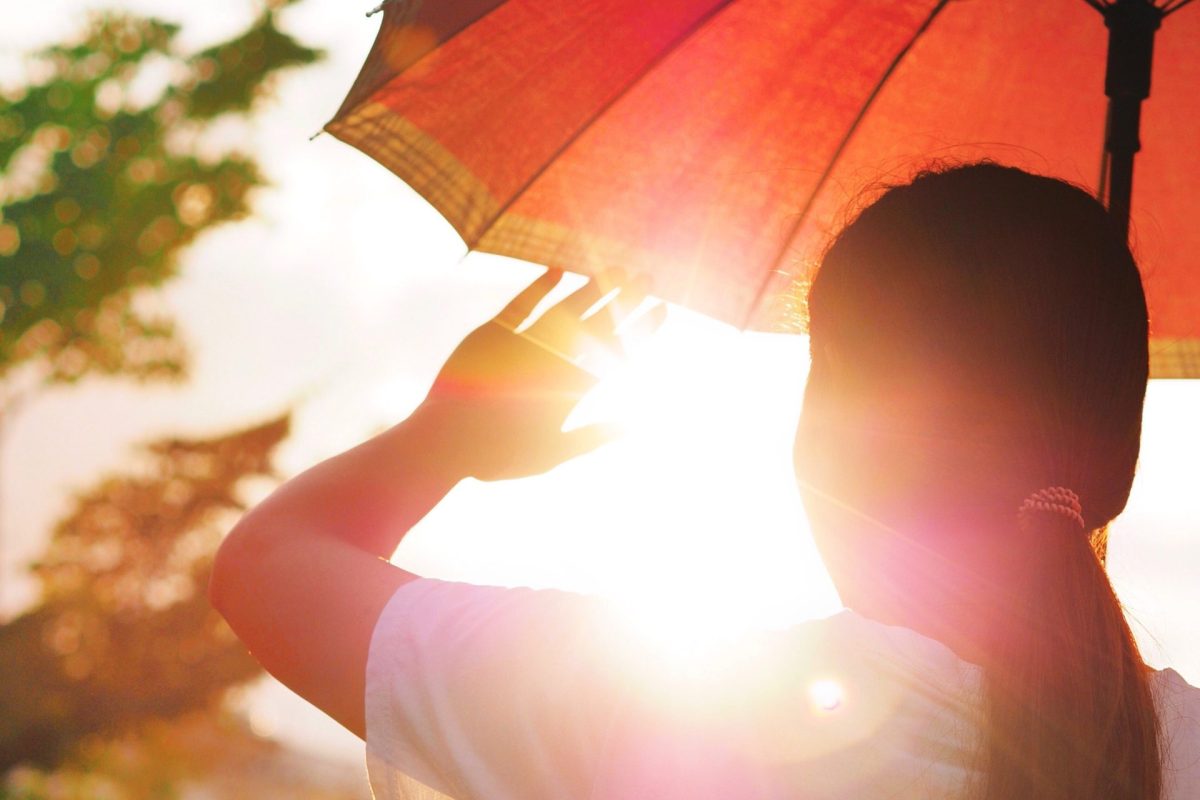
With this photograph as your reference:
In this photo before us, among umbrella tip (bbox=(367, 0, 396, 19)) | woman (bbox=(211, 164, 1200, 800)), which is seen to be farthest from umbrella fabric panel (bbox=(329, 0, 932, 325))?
woman (bbox=(211, 164, 1200, 800))

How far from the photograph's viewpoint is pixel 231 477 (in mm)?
19172

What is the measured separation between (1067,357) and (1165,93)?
1898mm

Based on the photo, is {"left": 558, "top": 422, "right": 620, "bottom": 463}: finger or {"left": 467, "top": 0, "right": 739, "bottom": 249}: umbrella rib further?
{"left": 467, "top": 0, "right": 739, "bottom": 249}: umbrella rib

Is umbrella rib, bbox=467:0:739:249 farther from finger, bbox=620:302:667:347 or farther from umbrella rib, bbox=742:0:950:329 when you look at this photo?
finger, bbox=620:302:667:347

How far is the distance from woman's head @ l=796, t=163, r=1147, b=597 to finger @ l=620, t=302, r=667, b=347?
0.74ft

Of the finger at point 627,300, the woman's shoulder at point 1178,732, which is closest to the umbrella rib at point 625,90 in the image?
the finger at point 627,300

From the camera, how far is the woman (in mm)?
1070

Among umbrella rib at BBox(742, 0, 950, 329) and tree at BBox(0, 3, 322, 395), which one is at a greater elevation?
umbrella rib at BBox(742, 0, 950, 329)

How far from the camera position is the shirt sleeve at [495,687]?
3.43 ft

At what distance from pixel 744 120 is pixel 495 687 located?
1710 mm

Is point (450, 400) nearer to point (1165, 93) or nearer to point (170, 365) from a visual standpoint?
point (1165, 93)

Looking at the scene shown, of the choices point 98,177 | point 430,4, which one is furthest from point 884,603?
point 98,177

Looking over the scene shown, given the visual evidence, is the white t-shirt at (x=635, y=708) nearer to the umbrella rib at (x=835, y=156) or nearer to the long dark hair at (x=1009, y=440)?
the long dark hair at (x=1009, y=440)

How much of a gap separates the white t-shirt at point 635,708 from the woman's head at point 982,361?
0.21 meters
